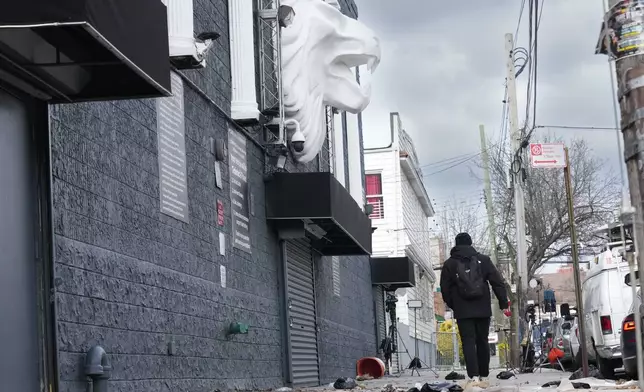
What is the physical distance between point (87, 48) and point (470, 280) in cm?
655

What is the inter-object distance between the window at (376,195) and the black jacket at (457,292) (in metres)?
27.8

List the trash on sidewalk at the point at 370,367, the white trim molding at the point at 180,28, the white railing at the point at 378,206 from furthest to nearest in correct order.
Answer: the white railing at the point at 378,206 → the trash on sidewalk at the point at 370,367 → the white trim molding at the point at 180,28

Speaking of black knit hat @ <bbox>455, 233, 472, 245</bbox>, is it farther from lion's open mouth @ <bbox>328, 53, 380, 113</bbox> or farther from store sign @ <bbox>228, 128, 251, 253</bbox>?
lion's open mouth @ <bbox>328, 53, 380, 113</bbox>

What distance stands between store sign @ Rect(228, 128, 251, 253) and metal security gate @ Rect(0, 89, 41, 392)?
553cm

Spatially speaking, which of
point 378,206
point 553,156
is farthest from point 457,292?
point 378,206

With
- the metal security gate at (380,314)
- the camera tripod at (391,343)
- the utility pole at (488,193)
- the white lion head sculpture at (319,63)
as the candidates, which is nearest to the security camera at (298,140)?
the white lion head sculpture at (319,63)

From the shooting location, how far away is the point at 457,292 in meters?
12.0

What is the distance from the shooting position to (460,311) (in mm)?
11969

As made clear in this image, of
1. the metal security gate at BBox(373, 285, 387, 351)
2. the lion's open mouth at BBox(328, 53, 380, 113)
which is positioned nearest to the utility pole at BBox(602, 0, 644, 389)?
the lion's open mouth at BBox(328, 53, 380, 113)

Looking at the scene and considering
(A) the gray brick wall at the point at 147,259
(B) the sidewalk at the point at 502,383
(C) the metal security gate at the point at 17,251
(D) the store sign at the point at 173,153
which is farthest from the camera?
(B) the sidewalk at the point at 502,383

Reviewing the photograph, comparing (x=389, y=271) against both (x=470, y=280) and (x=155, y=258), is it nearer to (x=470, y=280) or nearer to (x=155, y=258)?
(x=470, y=280)

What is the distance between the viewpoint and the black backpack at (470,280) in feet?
39.0

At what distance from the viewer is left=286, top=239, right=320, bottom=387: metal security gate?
625 inches

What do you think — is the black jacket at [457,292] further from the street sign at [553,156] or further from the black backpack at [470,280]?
the street sign at [553,156]
